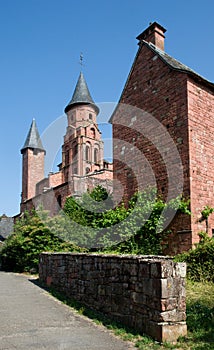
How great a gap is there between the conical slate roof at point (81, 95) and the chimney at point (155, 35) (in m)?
44.9

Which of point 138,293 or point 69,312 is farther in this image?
point 69,312

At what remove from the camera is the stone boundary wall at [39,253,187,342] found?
527 cm

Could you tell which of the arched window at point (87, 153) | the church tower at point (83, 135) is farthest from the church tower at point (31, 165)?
the arched window at point (87, 153)

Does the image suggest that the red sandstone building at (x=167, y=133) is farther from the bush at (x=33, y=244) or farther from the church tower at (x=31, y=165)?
the church tower at (x=31, y=165)

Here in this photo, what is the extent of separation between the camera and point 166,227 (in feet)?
42.8

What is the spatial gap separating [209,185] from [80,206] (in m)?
7.48

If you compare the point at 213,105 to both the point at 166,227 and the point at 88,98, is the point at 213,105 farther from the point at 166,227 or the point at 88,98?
the point at 88,98

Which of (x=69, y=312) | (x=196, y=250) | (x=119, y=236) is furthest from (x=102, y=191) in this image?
(x=69, y=312)

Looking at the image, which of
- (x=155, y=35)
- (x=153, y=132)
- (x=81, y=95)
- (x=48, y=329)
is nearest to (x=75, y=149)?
(x=81, y=95)

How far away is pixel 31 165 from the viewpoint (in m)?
52.0

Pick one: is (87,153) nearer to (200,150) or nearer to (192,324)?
(200,150)

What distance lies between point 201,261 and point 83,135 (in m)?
50.9

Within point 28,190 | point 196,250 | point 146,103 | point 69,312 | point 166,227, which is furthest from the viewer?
point 28,190

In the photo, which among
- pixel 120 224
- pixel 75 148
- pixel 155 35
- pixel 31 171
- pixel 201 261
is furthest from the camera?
pixel 75 148
